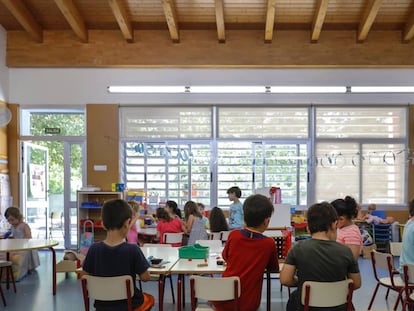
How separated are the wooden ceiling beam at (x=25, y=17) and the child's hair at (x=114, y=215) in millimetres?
6119

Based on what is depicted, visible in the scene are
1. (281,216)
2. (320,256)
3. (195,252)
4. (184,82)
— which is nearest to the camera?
(320,256)

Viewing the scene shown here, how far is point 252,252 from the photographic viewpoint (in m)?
2.59

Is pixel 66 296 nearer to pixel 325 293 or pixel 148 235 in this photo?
pixel 148 235

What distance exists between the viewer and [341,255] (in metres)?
2.37

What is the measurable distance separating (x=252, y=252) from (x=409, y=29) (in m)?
7.21

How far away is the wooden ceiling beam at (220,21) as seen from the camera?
7153 mm

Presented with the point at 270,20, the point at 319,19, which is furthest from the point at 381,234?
the point at 270,20

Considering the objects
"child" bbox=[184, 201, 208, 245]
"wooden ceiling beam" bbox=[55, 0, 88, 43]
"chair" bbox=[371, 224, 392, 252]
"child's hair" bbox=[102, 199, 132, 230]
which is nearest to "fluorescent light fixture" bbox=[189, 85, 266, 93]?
"wooden ceiling beam" bbox=[55, 0, 88, 43]

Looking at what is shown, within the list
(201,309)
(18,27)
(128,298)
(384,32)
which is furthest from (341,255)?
(18,27)

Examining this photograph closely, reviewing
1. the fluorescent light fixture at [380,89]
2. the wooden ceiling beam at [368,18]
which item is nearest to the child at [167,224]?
the fluorescent light fixture at [380,89]

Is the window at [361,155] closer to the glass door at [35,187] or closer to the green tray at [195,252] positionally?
the green tray at [195,252]

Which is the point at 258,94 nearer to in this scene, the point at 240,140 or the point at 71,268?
the point at 240,140

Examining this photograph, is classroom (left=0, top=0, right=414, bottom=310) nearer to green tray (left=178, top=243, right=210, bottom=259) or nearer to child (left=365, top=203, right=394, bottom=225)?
child (left=365, top=203, right=394, bottom=225)

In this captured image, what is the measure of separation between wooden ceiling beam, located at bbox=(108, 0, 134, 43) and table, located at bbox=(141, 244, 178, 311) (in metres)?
4.60
